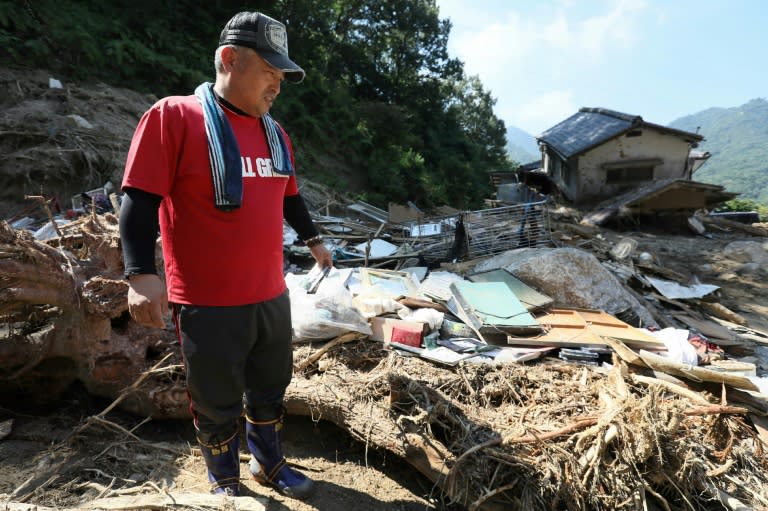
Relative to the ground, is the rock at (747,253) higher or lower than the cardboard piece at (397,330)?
lower

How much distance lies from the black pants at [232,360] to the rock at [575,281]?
129 inches

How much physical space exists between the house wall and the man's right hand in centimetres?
1957

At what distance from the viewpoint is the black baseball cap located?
1.74 metres

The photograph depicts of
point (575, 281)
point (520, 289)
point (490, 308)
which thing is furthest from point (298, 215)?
point (575, 281)

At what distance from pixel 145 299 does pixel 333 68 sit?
23555 mm

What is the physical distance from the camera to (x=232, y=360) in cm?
188

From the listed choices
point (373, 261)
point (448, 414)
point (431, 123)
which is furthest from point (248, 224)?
point (431, 123)

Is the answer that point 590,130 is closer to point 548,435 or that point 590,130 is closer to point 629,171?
point 629,171

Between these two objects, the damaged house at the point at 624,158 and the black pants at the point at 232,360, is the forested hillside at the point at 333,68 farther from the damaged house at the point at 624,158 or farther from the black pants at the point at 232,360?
the black pants at the point at 232,360

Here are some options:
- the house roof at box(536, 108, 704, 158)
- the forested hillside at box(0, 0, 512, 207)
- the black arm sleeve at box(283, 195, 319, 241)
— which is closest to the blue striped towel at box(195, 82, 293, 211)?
the black arm sleeve at box(283, 195, 319, 241)

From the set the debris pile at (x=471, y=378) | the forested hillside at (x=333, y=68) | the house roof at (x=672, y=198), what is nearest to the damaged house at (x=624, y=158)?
the house roof at (x=672, y=198)

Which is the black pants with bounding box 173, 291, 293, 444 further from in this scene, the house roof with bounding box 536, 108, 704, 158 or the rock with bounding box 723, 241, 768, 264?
the house roof with bounding box 536, 108, 704, 158

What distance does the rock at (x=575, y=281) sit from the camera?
4.59 m

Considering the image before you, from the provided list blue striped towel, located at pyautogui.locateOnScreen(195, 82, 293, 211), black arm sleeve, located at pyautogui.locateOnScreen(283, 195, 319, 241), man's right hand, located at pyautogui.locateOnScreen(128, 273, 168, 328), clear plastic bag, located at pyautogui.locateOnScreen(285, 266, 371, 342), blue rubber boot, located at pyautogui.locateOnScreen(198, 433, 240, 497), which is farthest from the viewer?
clear plastic bag, located at pyautogui.locateOnScreen(285, 266, 371, 342)
